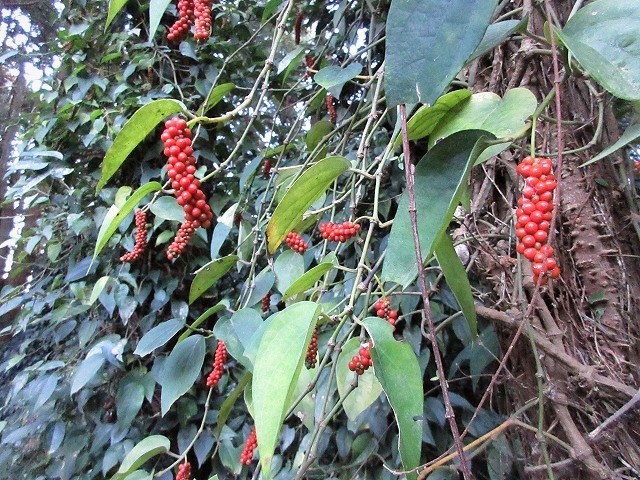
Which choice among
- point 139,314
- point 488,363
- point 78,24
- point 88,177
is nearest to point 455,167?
point 488,363

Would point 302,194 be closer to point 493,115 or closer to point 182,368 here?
point 493,115

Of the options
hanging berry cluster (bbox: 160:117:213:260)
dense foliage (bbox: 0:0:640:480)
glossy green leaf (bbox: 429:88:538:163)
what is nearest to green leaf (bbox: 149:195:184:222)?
dense foliage (bbox: 0:0:640:480)

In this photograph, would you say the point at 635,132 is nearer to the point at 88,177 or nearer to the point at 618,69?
the point at 618,69

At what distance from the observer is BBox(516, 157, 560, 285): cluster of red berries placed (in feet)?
1.19

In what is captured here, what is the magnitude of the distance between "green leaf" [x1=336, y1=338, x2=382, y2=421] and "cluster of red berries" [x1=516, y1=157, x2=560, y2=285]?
30 cm

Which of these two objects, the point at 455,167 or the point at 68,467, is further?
the point at 68,467

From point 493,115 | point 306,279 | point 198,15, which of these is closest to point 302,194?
point 306,279

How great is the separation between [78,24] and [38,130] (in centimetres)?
33

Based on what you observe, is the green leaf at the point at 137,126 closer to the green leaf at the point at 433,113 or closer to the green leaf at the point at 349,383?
the green leaf at the point at 433,113

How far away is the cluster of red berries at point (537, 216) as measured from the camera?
0.36m

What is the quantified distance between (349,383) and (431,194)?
1.15ft

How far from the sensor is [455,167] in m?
0.37

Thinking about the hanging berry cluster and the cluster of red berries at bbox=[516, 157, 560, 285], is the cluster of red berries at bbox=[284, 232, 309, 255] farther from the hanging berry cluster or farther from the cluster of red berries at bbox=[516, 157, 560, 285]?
the cluster of red berries at bbox=[516, 157, 560, 285]

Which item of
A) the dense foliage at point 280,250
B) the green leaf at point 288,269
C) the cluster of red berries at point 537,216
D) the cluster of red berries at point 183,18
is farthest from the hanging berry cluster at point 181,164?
the cluster of red berries at point 183,18
